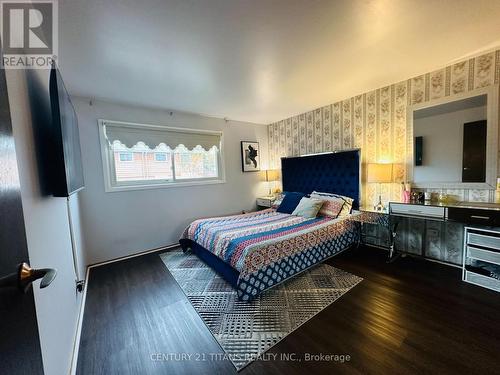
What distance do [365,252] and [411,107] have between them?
2.08m

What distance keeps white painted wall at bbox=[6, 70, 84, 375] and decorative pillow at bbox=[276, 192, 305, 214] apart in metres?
2.94

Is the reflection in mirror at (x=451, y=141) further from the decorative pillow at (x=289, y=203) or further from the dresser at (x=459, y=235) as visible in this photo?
the decorative pillow at (x=289, y=203)

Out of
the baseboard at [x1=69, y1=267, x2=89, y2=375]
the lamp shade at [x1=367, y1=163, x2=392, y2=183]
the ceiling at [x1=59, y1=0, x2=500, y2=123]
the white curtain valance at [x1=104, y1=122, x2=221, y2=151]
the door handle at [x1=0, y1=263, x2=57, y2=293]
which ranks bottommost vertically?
the baseboard at [x1=69, y1=267, x2=89, y2=375]

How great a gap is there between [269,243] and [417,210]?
182 centimetres

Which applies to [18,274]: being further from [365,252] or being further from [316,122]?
[316,122]

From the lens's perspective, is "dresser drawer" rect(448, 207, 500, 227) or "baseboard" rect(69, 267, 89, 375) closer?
"baseboard" rect(69, 267, 89, 375)

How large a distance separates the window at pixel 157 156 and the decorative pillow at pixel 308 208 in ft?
5.45

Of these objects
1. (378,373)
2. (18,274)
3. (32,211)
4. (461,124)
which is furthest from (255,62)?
(378,373)

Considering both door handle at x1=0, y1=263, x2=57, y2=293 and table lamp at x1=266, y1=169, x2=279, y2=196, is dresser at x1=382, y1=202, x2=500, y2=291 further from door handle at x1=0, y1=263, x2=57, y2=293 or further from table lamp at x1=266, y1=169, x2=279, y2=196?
door handle at x1=0, y1=263, x2=57, y2=293

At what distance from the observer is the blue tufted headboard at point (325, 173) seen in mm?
3238

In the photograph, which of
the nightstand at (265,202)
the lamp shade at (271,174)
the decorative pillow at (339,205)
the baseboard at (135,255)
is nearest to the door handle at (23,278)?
the baseboard at (135,255)

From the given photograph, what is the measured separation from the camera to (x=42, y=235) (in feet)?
3.65

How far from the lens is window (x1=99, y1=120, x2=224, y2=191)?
10.2 ft

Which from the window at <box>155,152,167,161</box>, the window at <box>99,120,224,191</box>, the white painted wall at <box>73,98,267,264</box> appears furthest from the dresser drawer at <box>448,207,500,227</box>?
the window at <box>155,152,167,161</box>
